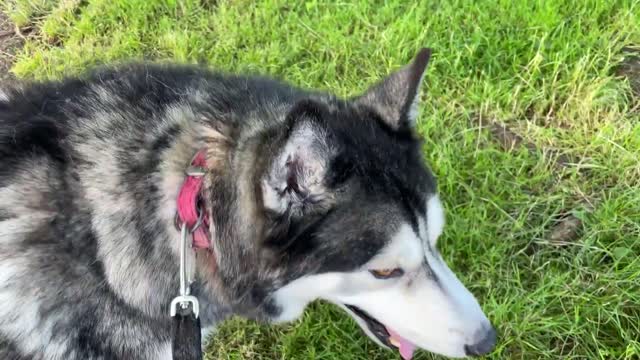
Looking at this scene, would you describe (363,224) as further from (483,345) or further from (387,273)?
(483,345)

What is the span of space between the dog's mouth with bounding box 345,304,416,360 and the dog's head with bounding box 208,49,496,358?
0.02 m

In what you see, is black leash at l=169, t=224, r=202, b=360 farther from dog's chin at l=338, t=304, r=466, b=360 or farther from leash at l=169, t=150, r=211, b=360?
dog's chin at l=338, t=304, r=466, b=360

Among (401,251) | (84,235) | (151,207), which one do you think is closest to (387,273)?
(401,251)

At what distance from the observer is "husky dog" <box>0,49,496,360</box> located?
6.23 ft

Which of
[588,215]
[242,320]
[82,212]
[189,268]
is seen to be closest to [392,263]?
[189,268]

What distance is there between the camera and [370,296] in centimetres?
206

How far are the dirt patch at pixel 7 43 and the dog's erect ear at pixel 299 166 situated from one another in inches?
118

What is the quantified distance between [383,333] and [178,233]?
0.83m

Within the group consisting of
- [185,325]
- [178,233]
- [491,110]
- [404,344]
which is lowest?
[404,344]

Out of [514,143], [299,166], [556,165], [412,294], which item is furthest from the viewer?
[514,143]

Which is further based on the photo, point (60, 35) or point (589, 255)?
point (60, 35)

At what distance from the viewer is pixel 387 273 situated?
1996mm

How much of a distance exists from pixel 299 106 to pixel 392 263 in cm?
67

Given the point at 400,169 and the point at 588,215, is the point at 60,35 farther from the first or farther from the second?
the point at 588,215
